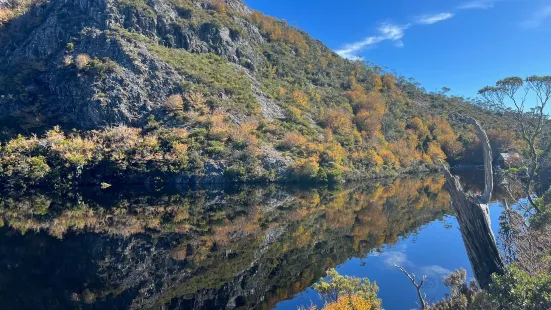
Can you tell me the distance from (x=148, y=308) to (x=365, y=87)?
389ft

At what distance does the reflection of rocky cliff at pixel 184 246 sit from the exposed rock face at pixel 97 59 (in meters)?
34.1

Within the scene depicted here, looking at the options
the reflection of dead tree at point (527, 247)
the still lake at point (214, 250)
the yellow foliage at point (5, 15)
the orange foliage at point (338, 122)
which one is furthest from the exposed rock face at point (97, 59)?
the reflection of dead tree at point (527, 247)

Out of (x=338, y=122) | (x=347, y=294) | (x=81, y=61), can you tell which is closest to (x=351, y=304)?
(x=347, y=294)

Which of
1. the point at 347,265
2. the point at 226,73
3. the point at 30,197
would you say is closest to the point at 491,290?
the point at 347,265

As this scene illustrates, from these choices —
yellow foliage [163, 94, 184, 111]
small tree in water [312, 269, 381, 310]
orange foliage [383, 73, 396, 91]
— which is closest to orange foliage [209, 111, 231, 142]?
yellow foliage [163, 94, 184, 111]

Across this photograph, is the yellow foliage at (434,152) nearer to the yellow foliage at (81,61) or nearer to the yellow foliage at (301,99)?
the yellow foliage at (301,99)

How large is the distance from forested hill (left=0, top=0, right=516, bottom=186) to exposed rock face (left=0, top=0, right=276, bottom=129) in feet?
1.00

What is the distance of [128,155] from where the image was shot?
60781mm

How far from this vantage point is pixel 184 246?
23.5 metres

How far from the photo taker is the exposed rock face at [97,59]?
233 ft

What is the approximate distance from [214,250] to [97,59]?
232 feet

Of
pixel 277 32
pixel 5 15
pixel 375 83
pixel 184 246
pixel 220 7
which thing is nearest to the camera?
pixel 184 246

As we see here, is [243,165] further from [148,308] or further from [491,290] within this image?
[491,290]

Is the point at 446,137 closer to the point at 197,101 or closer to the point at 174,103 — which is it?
the point at 197,101
